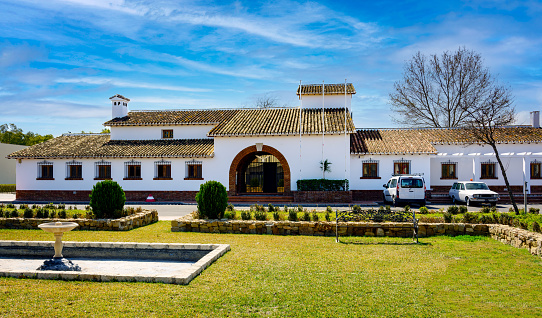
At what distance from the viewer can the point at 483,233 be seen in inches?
492

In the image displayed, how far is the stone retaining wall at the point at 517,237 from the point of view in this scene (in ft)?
31.5

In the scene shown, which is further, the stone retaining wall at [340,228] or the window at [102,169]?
the window at [102,169]

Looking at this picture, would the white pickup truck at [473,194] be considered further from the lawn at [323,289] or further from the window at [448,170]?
the lawn at [323,289]

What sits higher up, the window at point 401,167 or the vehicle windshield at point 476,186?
the window at point 401,167

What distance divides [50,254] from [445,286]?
9371 mm

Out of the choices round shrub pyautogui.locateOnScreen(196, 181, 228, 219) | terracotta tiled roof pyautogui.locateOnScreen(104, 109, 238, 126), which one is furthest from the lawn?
terracotta tiled roof pyautogui.locateOnScreen(104, 109, 238, 126)

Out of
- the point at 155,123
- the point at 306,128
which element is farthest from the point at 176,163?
the point at 306,128

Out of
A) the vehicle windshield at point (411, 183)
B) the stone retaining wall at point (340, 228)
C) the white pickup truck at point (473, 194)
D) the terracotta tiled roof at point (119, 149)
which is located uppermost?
the terracotta tiled roof at point (119, 149)

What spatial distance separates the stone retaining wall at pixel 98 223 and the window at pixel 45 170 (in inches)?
608

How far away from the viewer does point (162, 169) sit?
2811 centimetres

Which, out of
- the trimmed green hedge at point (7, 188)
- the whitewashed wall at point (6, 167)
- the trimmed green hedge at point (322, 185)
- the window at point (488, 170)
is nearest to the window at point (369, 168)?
the trimmed green hedge at point (322, 185)

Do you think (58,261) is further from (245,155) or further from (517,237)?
(245,155)

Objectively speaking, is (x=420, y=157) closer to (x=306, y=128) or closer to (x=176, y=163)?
(x=306, y=128)

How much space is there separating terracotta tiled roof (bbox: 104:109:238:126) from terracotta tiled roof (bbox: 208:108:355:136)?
1387 millimetres
